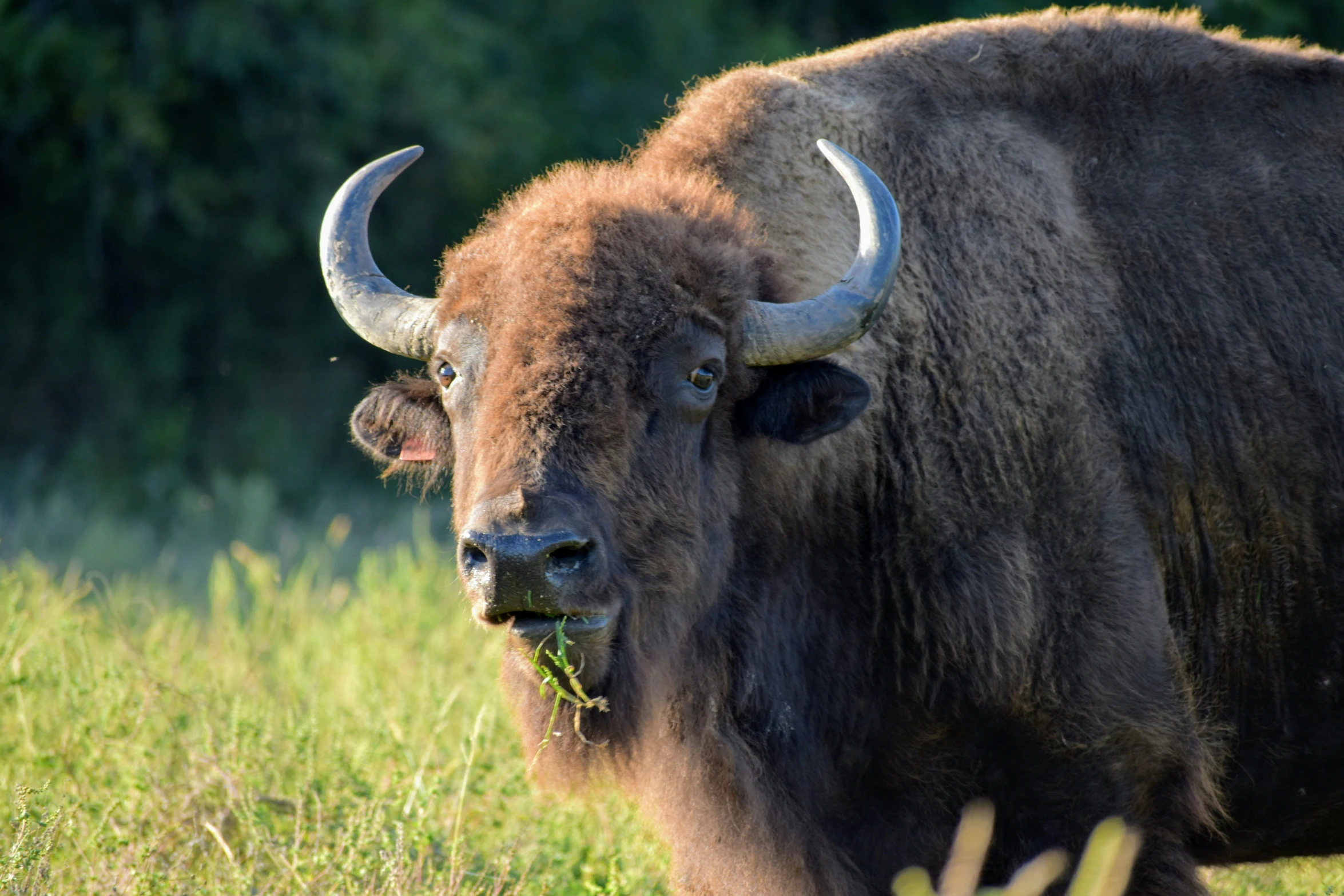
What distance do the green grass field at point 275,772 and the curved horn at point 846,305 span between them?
1564mm

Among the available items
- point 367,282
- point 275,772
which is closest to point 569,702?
point 367,282

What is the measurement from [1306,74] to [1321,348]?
1131 mm

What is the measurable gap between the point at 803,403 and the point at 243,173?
40.1ft

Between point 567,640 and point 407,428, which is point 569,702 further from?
point 407,428

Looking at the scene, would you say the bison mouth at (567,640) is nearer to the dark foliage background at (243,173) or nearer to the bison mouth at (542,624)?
the bison mouth at (542,624)

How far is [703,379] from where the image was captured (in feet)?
12.8

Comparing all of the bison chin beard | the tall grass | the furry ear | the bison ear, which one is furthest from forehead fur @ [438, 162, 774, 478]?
the tall grass

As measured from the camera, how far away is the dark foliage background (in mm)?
13688

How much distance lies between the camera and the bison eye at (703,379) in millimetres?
3885

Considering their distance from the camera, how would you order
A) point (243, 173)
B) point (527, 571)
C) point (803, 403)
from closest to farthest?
point (527, 571)
point (803, 403)
point (243, 173)

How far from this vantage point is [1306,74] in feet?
16.4

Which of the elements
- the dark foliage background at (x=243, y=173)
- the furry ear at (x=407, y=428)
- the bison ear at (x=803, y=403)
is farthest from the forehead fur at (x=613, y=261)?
the dark foliage background at (x=243, y=173)

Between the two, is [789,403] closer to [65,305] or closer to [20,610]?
[20,610]

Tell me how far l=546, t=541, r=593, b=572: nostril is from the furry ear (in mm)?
1094
